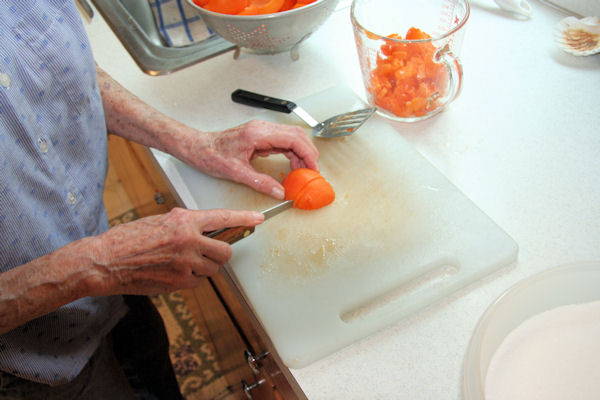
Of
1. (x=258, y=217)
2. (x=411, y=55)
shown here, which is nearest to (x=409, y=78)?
(x=411, y=55)

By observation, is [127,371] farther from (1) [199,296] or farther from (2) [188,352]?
(2) [188,352]

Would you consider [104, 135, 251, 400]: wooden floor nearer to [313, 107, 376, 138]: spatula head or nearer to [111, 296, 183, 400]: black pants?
[111, 296, 183, 400]: black pants

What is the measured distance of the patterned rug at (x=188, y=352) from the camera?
1650 millimetres

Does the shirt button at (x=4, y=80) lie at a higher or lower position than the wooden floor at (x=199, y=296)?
higher

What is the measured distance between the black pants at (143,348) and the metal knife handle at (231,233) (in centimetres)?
43

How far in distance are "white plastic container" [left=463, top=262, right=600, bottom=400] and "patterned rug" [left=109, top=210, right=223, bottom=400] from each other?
45.6 inches

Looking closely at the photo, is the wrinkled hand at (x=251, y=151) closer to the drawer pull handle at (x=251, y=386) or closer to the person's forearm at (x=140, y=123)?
the person's forearm at (x=140, y=123)

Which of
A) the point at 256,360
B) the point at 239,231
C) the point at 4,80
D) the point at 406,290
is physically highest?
the point at 4,80

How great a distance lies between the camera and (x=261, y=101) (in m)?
1.04

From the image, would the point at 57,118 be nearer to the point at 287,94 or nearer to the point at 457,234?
the point at 287,94

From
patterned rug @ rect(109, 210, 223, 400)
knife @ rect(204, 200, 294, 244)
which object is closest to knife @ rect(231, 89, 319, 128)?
knife @ rect(204, 200, 294, 244)

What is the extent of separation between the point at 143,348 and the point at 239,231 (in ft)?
1.73

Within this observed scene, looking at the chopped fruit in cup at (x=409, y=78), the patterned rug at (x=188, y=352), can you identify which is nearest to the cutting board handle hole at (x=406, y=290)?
the chopped fruit in cup at (x=409, y=78)

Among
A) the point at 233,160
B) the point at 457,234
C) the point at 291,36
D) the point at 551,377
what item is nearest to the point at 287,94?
the point at 291,36
